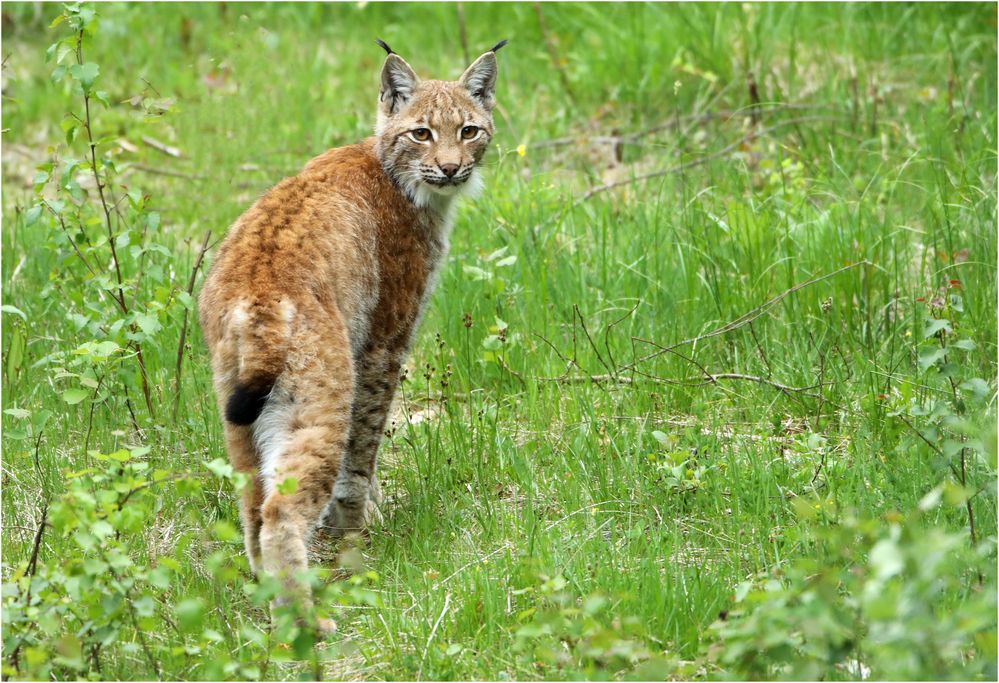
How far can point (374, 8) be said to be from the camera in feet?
35.3

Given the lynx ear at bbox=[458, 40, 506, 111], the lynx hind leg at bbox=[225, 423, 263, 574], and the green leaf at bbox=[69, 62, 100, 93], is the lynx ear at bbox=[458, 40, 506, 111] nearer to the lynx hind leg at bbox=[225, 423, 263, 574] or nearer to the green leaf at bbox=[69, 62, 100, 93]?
the green leaf at bbox=[69, 62, 100, 93]

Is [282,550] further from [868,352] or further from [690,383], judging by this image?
[868,352]

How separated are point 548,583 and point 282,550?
901mm

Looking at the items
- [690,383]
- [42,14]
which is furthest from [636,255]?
[42,14]

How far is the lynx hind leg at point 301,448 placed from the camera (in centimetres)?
387

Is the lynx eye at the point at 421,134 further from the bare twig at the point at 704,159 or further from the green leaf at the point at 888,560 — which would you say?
the green leaf at the point at 888,560

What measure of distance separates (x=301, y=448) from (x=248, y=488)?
0.34 m

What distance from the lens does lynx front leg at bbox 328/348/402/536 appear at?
16.0 ft

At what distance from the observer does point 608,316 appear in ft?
Result: 20.3

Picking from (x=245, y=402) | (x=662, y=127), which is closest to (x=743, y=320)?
(x=245, y=402)

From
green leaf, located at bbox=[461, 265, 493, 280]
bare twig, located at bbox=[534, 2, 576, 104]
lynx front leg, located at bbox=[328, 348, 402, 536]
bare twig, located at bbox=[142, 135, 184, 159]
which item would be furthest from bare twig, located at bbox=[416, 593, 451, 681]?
bare twig, located at bbox=[534, 2, 576, 104]

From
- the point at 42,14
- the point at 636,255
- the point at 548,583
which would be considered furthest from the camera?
the point at 42,14

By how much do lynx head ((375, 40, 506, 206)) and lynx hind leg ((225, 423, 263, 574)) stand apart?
1550 millimetres

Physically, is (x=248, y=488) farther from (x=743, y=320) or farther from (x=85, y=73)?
(x=743, y=320)
